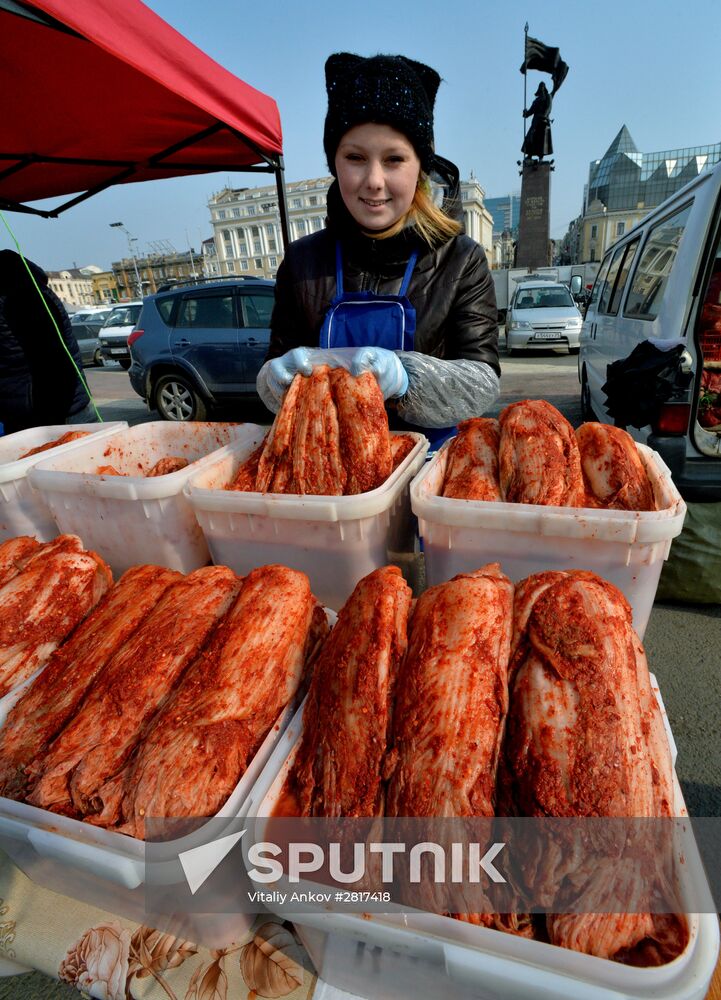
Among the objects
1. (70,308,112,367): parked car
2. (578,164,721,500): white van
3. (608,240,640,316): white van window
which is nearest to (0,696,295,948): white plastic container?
(578,164,721,500): white van

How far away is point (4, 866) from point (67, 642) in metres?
0.66

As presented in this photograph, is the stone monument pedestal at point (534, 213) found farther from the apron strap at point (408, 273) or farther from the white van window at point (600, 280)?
the apron strap at point (408, 273)

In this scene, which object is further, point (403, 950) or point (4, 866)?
point (4, 866)

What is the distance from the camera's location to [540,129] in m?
29.4

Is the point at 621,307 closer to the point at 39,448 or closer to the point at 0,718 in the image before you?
the point at 39,448

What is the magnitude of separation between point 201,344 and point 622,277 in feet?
23.2

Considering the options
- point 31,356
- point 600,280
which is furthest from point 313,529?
point 600,280

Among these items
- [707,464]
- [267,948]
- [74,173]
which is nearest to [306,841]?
[267,948]

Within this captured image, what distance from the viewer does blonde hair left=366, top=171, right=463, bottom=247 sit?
2418mm

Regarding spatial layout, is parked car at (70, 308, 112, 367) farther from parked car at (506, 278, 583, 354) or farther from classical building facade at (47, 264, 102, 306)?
classical building facade at (47, 264, 102, 306)

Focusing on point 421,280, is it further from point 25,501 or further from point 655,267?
point 655,267

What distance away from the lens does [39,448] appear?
2791mm

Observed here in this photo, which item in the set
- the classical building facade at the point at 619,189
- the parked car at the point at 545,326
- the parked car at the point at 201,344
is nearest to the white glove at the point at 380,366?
the parked car at the point at 201,344

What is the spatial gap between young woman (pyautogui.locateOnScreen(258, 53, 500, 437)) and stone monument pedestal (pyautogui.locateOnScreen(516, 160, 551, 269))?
32.7 meters
